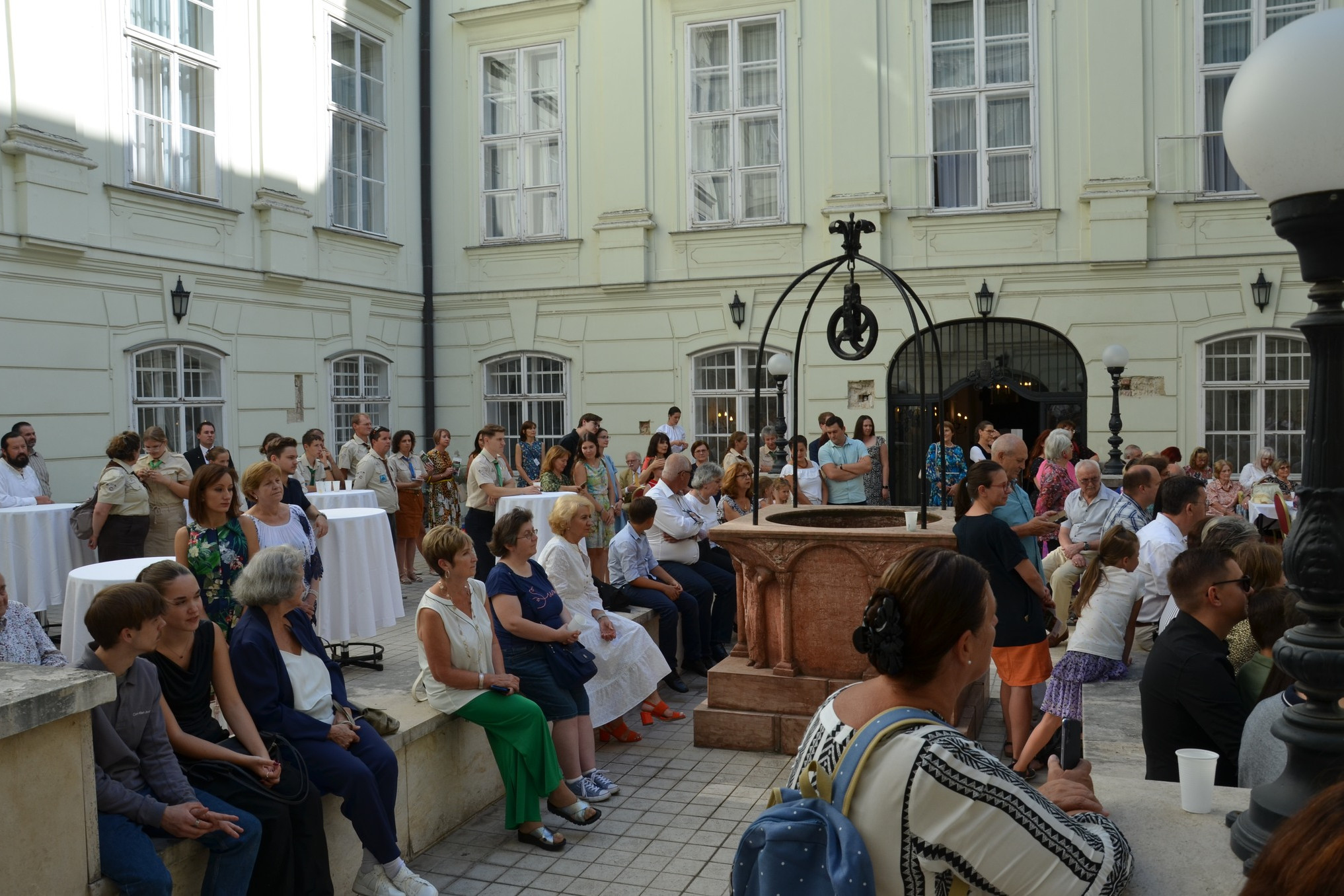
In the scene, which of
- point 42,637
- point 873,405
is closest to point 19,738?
point 42,637

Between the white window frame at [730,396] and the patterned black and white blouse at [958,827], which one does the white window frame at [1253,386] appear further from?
the patterned black and white blouse at [958,827]

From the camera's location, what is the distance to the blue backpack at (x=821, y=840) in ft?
6.34

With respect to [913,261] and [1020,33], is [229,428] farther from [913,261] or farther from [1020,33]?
[1020,33]

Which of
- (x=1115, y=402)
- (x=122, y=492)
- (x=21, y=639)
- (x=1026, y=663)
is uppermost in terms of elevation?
(x=1115, y=402)

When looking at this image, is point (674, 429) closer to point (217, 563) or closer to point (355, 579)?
point (355, 579)

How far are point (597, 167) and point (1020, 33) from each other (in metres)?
6.37

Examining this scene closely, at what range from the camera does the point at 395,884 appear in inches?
177

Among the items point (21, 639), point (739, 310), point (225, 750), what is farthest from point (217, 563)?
point (739, 310)

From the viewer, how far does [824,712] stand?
86.9 inches

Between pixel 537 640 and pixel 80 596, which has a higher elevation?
pixel 80 596

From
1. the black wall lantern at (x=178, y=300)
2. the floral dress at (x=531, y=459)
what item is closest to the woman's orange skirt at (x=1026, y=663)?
the floral dress at (x=531, y=459)

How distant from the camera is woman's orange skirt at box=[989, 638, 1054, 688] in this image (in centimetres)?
574

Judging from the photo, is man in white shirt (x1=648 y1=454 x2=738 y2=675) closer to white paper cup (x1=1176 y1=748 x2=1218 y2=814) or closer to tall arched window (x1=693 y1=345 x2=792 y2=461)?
white paper cup (x1=1176 y1=748 x2=1218 y2=814)

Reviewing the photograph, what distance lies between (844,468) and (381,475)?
5.03m
